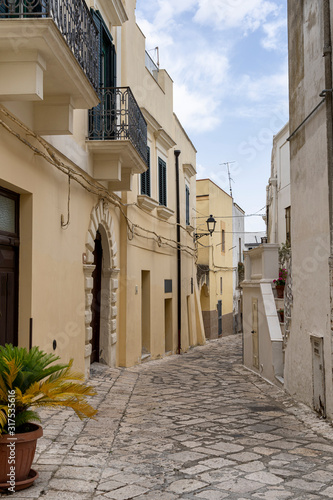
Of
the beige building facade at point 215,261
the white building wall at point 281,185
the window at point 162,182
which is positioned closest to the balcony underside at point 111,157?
the window at point 162,182

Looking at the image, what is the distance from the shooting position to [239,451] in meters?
5.51

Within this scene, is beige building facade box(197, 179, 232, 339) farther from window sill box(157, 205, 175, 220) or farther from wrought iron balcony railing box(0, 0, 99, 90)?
wrought iron balcony railing box(0, 0, 99, 90)

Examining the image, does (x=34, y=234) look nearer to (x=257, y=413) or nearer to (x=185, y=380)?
(x=257, y=413)

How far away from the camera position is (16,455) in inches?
161

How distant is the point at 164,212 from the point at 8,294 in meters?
9.46

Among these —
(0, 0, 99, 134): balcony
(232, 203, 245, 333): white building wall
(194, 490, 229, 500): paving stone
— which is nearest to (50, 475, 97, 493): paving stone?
(194, 490, 229, 500): paving stone

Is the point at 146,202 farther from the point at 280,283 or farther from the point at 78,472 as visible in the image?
the point at 78,472

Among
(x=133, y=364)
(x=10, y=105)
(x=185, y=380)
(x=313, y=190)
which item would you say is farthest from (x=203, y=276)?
(x=10, y=105)

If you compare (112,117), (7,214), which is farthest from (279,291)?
(7,214)

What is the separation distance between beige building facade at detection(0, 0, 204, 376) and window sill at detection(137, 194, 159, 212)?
40 millimetres

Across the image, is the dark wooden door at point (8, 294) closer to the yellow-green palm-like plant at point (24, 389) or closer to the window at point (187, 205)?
the yellow-green palm-like plant at point (24, 389)

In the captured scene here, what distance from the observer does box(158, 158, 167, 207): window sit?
53.1 feet

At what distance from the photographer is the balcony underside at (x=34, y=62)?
5.57 m

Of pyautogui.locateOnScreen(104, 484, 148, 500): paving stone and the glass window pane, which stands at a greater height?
the glass window pane
